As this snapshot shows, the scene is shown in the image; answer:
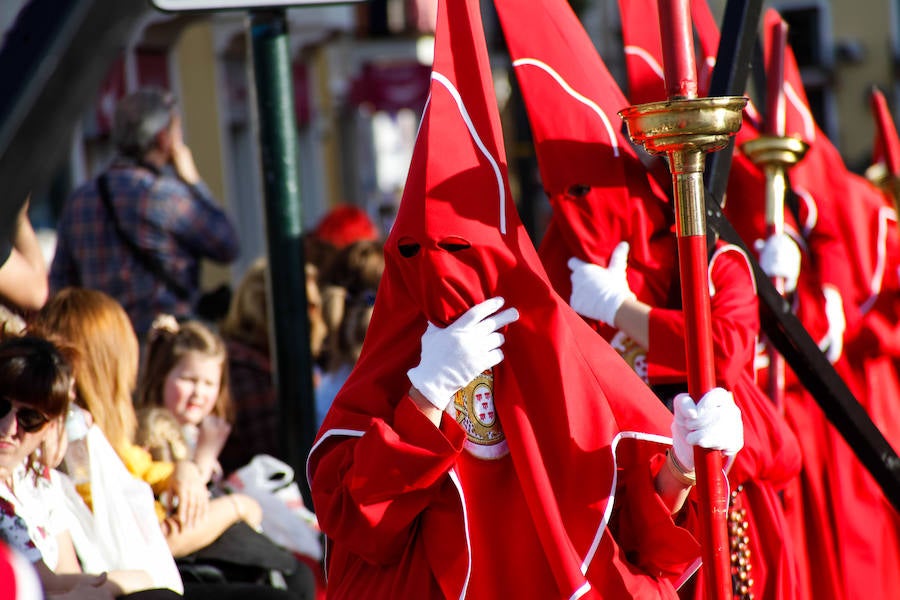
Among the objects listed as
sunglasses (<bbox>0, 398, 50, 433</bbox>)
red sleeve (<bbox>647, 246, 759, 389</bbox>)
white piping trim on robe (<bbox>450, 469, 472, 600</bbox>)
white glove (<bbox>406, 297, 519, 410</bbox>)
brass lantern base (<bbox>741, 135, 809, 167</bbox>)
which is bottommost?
white piping trim on robe (<bbox>450, 469, 472, 600</bbox>)

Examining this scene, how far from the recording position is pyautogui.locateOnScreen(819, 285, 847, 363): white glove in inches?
162

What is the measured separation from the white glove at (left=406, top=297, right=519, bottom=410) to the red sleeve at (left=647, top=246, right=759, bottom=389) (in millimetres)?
656

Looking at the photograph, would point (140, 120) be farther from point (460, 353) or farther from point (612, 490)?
point (612, 490)

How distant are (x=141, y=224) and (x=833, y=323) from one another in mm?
2536

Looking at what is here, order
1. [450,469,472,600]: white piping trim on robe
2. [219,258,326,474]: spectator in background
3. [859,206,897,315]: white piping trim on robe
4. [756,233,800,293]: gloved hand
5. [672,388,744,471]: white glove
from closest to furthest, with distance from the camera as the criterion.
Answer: [672,388,744,471]: white glove
[450,469,472,600]: white piping trim on robe
[756,233,800,293]: gloved hand
[859,206,897,315]: white piping trim on robe
[219,258,326,474]: spectator in background

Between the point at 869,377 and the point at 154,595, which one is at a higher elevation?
the point at 154,595

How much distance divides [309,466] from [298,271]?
108 centimetres

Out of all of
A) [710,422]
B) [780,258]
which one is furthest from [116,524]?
[780,258]

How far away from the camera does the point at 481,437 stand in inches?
106

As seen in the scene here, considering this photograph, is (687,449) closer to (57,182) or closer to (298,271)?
(298,271)

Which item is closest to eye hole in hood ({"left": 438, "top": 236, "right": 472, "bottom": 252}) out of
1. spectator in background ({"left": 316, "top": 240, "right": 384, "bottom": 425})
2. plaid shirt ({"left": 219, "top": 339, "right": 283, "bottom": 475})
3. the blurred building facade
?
spectator in background ({"left": 316, "top": 240, "right": 384, "bottom": 425})

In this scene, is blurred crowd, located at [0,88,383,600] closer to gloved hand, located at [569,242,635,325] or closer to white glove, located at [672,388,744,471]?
gloved hand, located at [569,242,635,325]

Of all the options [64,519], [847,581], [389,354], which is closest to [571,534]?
[389,354]

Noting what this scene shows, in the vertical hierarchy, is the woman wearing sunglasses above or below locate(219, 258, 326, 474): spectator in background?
above
